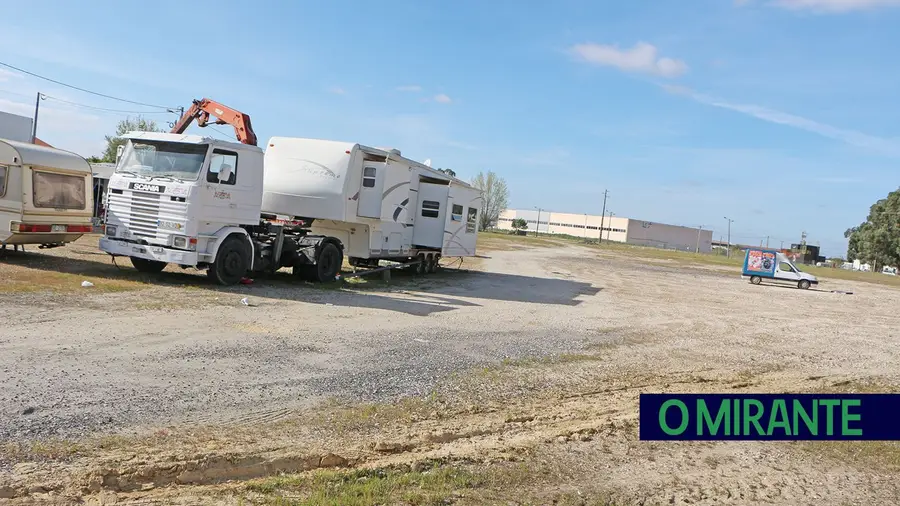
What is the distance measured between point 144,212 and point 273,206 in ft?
13.2

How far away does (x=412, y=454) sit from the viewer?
5.44m

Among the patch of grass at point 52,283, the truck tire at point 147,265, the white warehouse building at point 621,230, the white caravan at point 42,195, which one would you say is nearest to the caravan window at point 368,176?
the truck tire at point 147,265

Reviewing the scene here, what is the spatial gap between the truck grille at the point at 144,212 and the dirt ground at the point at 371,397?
1085mm

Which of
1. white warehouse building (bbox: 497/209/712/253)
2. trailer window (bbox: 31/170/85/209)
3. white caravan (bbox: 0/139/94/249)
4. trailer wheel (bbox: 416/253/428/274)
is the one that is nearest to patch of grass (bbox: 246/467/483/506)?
white caravan (bbox: 0/139/94/249)

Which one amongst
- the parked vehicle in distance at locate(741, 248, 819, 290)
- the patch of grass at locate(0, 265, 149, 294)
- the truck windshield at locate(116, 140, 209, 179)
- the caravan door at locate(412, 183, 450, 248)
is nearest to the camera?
the patch of grass at locate(0, 265, 149, 294)

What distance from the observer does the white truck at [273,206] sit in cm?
1374

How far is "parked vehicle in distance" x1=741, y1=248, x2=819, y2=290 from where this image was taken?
32.6 m

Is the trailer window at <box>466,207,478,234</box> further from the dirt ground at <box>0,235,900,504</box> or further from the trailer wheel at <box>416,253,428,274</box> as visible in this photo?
the dirt ground at <box>0,235,900,504</box>

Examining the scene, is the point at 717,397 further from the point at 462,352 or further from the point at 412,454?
the point at 462,352

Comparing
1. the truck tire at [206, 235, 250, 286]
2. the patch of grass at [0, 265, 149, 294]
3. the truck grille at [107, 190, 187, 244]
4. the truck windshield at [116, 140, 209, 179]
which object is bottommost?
the patch of grass at [0, 265, 149, 294]

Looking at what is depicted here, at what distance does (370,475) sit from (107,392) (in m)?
2.92

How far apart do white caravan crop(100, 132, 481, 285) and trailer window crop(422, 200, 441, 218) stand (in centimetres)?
3

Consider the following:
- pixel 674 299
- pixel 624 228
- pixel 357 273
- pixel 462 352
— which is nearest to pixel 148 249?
pixel 357 273

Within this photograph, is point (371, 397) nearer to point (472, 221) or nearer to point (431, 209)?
point (431, 209)
